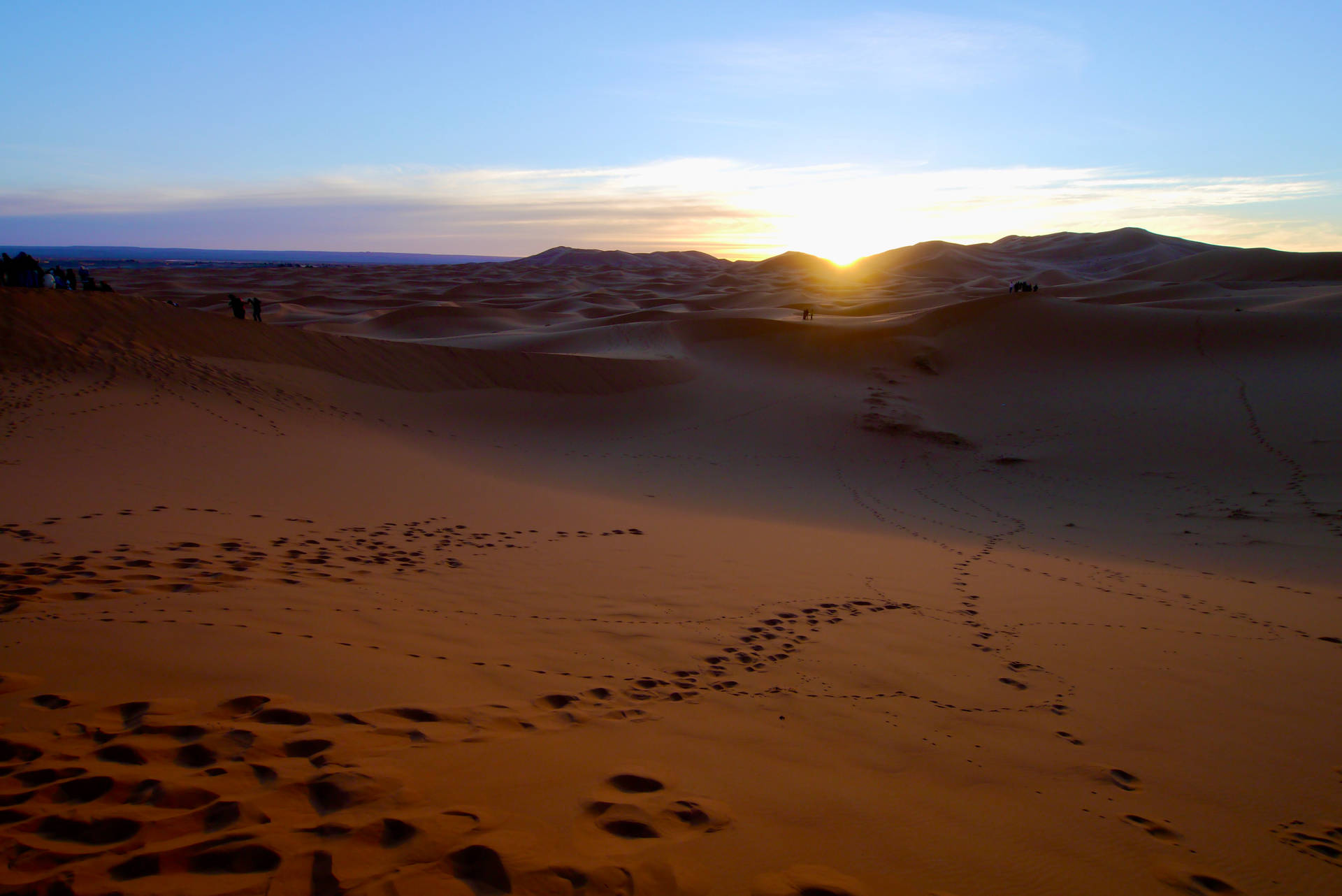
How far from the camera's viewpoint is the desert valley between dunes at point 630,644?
7.80 ft

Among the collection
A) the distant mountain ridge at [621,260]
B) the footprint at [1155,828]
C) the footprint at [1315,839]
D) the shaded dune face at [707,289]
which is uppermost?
the distant mountain ridge at [621,260]

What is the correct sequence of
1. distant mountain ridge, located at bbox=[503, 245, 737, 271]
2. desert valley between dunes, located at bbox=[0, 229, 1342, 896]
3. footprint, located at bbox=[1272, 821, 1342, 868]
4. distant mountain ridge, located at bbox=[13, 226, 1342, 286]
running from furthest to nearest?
1. distant mountain ridge, located at bbox=[503, 245, 737, 271]
2. distant mountain ridge, located at bbox=[13, 226, 1342, 286]
3. footprint, located at bbox=[1272, 821, 1342, 868]
4. desert valley between dunes, located at bbox=[0, 229, 1342, 896]

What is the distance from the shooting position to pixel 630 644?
14.0 feet

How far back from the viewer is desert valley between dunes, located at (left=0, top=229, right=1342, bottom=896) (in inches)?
93.6

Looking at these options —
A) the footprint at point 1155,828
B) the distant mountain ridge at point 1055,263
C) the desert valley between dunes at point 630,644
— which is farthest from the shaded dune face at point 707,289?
the footprint at point 1155,828

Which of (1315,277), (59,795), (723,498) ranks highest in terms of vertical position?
(1315,277)

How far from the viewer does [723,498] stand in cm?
1022

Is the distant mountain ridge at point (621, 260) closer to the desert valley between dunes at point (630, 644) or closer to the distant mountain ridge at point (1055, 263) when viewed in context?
the distant mountain ridge at point (1055, 263)

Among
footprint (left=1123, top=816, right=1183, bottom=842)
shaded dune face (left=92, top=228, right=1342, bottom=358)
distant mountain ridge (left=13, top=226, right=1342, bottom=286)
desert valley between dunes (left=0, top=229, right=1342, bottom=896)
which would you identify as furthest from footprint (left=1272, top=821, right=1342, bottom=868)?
distant mountain ridge (left=13, top=226, right=1342, bottom=286)

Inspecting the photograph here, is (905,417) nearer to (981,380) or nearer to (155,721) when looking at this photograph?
(981,380)

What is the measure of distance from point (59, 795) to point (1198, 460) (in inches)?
524

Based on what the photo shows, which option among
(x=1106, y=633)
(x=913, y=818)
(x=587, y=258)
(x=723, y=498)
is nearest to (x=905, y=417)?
(x=723, y=498)

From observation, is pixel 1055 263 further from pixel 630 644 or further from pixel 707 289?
pixel 630 644

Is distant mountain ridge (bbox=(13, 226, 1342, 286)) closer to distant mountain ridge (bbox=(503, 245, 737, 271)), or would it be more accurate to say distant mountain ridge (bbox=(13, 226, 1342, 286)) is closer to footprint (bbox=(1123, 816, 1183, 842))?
distant mountain ridge (bbox=(503, 245, 737, 271))
